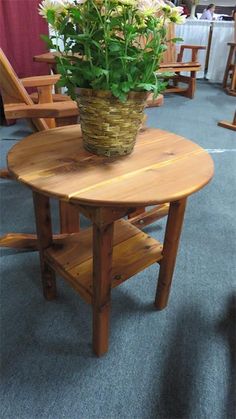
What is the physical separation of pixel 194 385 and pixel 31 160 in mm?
723

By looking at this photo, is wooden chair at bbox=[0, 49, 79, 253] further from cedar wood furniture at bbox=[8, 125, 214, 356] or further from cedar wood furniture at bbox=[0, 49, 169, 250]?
cedar wood furniture at bbox=[8, 125, 214, 356]

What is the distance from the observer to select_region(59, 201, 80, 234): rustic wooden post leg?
1.14 m

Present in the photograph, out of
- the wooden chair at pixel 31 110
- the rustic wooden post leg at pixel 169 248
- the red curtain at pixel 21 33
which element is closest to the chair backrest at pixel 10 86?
the wooden chair at pixel 31 110

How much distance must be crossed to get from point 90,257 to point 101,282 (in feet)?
0.59

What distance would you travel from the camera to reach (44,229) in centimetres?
91

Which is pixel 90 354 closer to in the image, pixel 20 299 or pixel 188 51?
pixel 20 299

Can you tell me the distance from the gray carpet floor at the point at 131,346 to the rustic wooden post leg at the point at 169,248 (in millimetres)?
69

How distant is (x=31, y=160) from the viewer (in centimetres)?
74

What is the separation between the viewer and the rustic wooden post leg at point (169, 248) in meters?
0.86

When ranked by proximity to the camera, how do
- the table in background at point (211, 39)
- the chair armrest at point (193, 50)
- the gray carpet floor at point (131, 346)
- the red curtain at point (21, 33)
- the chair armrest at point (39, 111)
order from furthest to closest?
1. the table in background at point (211, 39)
2. the chair armrest at point (193, 50)
3. the red curtain at point (21, 33)
4. the chair armrest at point (39, 111)
5. the gray carpet floor at point (131, 346)

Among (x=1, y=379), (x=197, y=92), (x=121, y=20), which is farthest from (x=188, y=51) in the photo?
(x=1, y=379)

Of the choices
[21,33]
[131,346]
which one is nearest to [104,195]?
[131,346]

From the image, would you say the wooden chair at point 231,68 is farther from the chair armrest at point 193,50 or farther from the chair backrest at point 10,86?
the chair backrest at point 10,86

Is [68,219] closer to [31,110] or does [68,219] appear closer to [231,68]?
[31,110]
